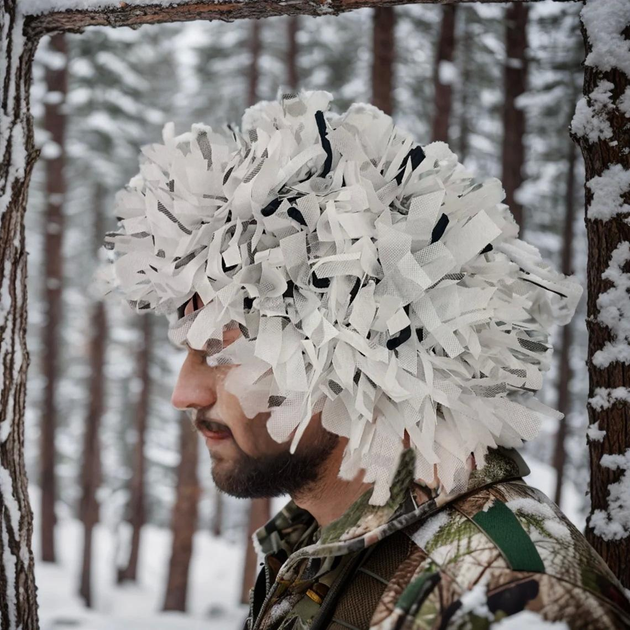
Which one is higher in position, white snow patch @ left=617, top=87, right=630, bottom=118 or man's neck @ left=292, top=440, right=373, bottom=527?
white snow patch @ left=617, top=87, right=630, bottom=118

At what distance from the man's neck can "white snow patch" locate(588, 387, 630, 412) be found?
3.13 feet

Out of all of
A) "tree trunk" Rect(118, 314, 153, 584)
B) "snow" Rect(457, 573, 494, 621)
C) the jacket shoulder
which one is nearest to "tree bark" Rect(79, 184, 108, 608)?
"tree trunk" Rect(118, 314, 153, 584)

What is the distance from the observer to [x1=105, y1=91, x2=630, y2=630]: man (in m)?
1.93

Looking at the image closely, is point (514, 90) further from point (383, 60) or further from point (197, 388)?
point (197, 388)

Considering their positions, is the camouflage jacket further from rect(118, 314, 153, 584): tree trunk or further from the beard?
rect(118, 314, 153, 584): tree trunk

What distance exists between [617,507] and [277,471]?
49.8 inches

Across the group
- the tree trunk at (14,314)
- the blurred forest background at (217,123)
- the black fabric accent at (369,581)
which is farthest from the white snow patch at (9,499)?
the blurred forest background at (217,123)

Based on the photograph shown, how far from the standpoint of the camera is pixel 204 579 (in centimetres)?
1805

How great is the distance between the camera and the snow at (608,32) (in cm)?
219

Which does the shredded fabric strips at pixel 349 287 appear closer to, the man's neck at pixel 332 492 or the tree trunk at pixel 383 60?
the man's neck at pixel 332 492

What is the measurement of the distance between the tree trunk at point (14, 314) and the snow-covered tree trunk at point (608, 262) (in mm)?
2034

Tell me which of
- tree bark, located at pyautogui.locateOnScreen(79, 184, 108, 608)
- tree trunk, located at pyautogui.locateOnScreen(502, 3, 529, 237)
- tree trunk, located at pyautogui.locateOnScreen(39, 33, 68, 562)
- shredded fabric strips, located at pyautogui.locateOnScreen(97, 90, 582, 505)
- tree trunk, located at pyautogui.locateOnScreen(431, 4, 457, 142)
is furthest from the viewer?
tree bark, located at pyautogui.locateOnScreen(79, 184, 108, 608)

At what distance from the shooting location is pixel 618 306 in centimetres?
234

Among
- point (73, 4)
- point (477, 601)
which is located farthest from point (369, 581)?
point (73, 4)
